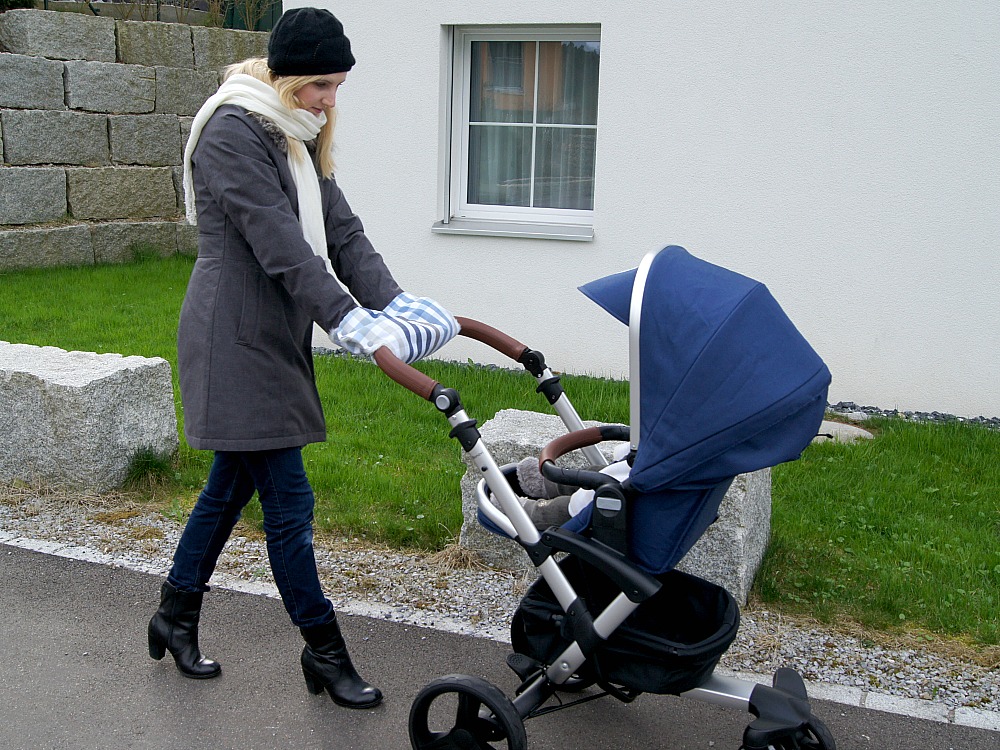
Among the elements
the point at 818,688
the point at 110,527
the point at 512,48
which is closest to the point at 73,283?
the point at 512,48

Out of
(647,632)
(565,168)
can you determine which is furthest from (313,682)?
(565,168)

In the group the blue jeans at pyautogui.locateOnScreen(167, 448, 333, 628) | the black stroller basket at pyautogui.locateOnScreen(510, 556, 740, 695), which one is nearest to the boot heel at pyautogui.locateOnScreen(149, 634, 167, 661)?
the blue jeans at pyautogui.locateOnScreen(167, 448, 333, 628)

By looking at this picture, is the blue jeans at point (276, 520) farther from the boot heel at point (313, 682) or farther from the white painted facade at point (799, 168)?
the white painted facade at point (799, 168)

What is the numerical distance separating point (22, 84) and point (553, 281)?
6.29 m

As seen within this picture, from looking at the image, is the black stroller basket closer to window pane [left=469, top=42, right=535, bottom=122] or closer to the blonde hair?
the blonde hair

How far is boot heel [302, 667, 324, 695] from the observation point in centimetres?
339

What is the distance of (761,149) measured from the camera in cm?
676

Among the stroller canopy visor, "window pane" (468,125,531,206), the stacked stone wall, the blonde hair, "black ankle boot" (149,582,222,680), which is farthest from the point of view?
the stacked stone wall

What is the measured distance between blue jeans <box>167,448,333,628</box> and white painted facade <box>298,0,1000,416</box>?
4.28m

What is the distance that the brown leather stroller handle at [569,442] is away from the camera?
2.82 m

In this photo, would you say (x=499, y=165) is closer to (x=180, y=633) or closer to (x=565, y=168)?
(x=565, y=168)

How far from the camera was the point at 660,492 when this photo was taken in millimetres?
2684

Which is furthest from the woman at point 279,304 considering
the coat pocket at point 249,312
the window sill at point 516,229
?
the window sill at point 516,229

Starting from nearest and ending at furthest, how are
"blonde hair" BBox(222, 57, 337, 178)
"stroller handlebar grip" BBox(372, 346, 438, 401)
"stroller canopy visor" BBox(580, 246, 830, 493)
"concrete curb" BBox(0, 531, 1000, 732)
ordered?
"stroller canopy visor" BBox(580, 246, 830, 493) < "stroller handlebar grip" BBox(372, 346, 438, 401) < "blonde hair" BBox(222, 57, 337, 178) < "concrete curb" BBox(0, 531, 1000, 732)
